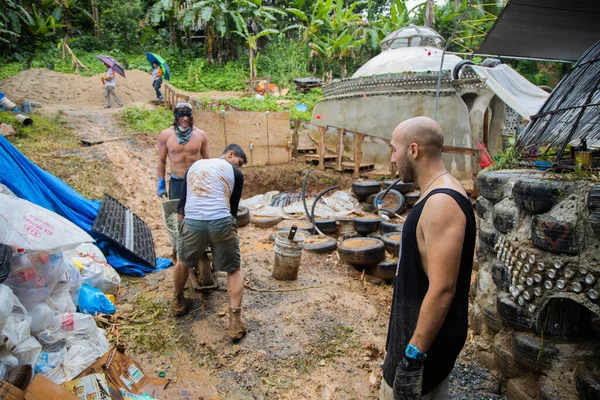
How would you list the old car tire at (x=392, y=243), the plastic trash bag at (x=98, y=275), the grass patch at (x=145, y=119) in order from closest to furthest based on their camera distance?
the plastic trash bag at (x=98, y=275) < the old car tire at (x=392, y=243) < the grass patch at (x=145, y=119)

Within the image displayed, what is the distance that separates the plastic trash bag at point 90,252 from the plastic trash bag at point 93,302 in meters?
0.63

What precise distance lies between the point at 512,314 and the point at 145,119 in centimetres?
1326

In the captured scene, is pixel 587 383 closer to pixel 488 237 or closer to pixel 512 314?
pixel 512 314

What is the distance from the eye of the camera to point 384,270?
6457 mm

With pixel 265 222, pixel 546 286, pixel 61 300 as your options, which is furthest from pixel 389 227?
pixel 61 300

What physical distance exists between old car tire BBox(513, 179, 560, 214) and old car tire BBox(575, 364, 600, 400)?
0.91m

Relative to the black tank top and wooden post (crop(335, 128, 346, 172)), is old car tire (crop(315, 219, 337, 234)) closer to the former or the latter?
wooden post (crop(335, 128, 346, 172))

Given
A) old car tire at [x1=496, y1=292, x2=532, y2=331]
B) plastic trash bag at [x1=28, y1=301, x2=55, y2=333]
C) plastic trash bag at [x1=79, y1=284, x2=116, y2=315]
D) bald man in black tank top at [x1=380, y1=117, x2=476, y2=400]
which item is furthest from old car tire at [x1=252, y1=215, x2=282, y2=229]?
bald man in black tank top at [x1=380, y1=117, x2=476, y2=400]

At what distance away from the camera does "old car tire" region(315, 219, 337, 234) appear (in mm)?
8381

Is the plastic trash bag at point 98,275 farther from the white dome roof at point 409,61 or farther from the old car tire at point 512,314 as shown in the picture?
the white dome roof at point 409,61

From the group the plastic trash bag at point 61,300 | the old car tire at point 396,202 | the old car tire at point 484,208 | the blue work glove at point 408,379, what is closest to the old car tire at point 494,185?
the old car tire at point 484,208

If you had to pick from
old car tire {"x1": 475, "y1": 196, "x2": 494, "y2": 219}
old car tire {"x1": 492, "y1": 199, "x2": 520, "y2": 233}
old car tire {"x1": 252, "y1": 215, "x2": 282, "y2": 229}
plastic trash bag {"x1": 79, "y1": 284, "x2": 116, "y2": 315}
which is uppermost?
old car tire {"x1": 492, "y1": 199, "x2": 520, "y2": 233}

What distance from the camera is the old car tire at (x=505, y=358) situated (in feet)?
8.80

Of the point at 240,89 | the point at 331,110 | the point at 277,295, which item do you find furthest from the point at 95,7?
the point at 277,295
